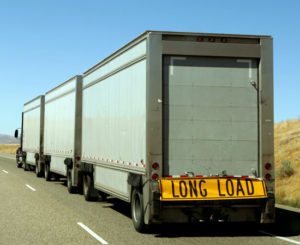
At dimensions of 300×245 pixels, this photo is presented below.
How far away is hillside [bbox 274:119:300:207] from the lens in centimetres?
1695

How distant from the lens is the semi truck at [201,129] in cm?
868

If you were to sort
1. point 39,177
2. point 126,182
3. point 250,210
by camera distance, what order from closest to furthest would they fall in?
point 250,210 < point 126,182 < point 39,177

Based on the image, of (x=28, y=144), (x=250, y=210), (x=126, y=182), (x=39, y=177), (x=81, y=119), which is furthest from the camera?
(x=28, y=144)

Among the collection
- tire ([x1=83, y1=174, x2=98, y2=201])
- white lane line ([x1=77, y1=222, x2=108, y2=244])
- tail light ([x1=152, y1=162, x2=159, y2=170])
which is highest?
tail light ([x1=152, y1=162, x2=159, y2=170])

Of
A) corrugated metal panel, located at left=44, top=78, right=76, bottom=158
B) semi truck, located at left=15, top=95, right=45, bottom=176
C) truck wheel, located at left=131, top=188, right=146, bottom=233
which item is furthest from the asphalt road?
semi truck, located at left=15, top=95, right=45, bottom=176

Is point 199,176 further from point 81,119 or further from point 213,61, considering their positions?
point 81,119

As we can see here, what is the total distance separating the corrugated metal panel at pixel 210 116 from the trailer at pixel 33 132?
1645 centimetres

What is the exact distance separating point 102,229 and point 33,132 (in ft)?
60.5

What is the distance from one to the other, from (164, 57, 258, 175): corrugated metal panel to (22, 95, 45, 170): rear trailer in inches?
649

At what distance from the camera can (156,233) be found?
915 centimetres

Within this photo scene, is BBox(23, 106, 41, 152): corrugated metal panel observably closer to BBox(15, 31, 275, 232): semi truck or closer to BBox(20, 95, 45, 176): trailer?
BBox(20, 95, 45, 176): trailer

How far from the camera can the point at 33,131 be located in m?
26.9

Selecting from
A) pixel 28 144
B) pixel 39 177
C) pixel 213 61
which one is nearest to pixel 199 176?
pixel 213 61

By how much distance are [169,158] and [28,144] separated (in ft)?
70.3
